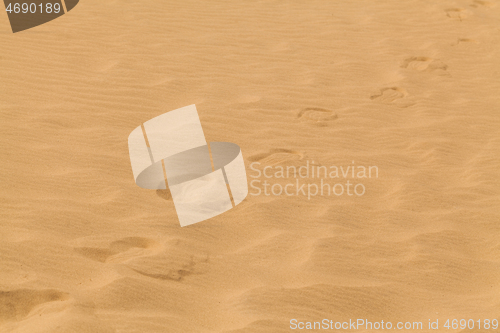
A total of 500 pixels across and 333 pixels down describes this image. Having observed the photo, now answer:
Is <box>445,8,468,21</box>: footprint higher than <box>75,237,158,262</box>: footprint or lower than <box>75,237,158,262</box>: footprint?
higher

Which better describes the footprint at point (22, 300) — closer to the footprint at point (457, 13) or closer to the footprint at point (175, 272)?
the footprint at point (175, 272)

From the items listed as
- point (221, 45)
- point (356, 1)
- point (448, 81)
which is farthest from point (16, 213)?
point (356, 1)

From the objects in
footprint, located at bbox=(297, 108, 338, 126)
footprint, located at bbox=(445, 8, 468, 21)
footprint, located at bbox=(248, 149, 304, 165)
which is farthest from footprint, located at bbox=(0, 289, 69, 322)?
footprint, located at bbox=(445, 8, 468, 21)

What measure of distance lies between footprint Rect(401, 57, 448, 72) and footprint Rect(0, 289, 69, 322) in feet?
13.6

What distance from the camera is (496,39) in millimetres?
5672

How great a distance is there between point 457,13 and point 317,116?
11.8 feet

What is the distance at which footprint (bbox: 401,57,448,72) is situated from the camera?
5011mm

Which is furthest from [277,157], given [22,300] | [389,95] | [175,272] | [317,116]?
[22,300]

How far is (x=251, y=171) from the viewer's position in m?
3.39

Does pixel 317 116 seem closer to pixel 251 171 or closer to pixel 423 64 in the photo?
pixel 251 171

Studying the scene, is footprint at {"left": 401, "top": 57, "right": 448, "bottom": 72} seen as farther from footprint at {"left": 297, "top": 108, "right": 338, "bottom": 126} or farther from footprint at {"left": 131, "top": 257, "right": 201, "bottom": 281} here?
footprint at {"left": 131, "top": 257, "right": 201, "bottom": 281}

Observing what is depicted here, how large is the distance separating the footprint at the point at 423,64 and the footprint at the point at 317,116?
1417mm

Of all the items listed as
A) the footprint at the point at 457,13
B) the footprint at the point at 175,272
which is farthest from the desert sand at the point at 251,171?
the footprint at the point at 457,13

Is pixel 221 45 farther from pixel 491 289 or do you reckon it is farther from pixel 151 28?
pixel 491 289
